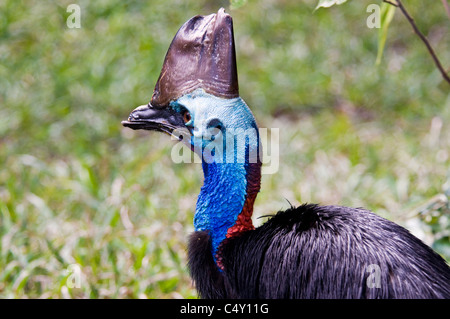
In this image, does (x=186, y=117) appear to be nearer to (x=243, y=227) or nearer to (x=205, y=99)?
(x=205, y=99)

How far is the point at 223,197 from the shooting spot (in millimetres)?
2258

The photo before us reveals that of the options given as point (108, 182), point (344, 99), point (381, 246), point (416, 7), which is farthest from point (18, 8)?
point (381, 246)

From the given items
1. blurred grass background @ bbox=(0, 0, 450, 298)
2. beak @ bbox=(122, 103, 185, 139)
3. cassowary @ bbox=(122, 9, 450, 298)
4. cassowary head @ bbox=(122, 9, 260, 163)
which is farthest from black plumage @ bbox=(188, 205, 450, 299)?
blurred grass background @ bbox=(0, 0, 450, 298)

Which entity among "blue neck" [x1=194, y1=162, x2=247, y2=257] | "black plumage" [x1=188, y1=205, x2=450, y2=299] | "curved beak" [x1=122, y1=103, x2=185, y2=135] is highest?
"curved beak" [x1=122, y1=103, x2=185, y2=135]

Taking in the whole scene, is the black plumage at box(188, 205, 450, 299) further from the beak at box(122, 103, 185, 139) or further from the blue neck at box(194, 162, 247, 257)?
the beak at box(122, 103, 185, 139)

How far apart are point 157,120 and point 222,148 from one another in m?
0.27

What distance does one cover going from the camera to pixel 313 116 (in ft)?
16.7

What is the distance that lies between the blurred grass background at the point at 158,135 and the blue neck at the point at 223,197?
0.87 m

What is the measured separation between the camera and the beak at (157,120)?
7.68 feet

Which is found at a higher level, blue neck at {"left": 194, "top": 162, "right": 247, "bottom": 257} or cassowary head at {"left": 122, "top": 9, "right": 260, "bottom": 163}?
cassowary head at {"left": 122, "top": 9, "right": 260, "bottom": 163}

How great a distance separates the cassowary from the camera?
6.56 feet

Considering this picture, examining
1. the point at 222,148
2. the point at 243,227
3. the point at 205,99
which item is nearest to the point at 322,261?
the point at 243,227

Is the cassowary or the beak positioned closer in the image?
the cassowary

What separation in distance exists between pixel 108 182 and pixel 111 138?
A: 2.23 feet
